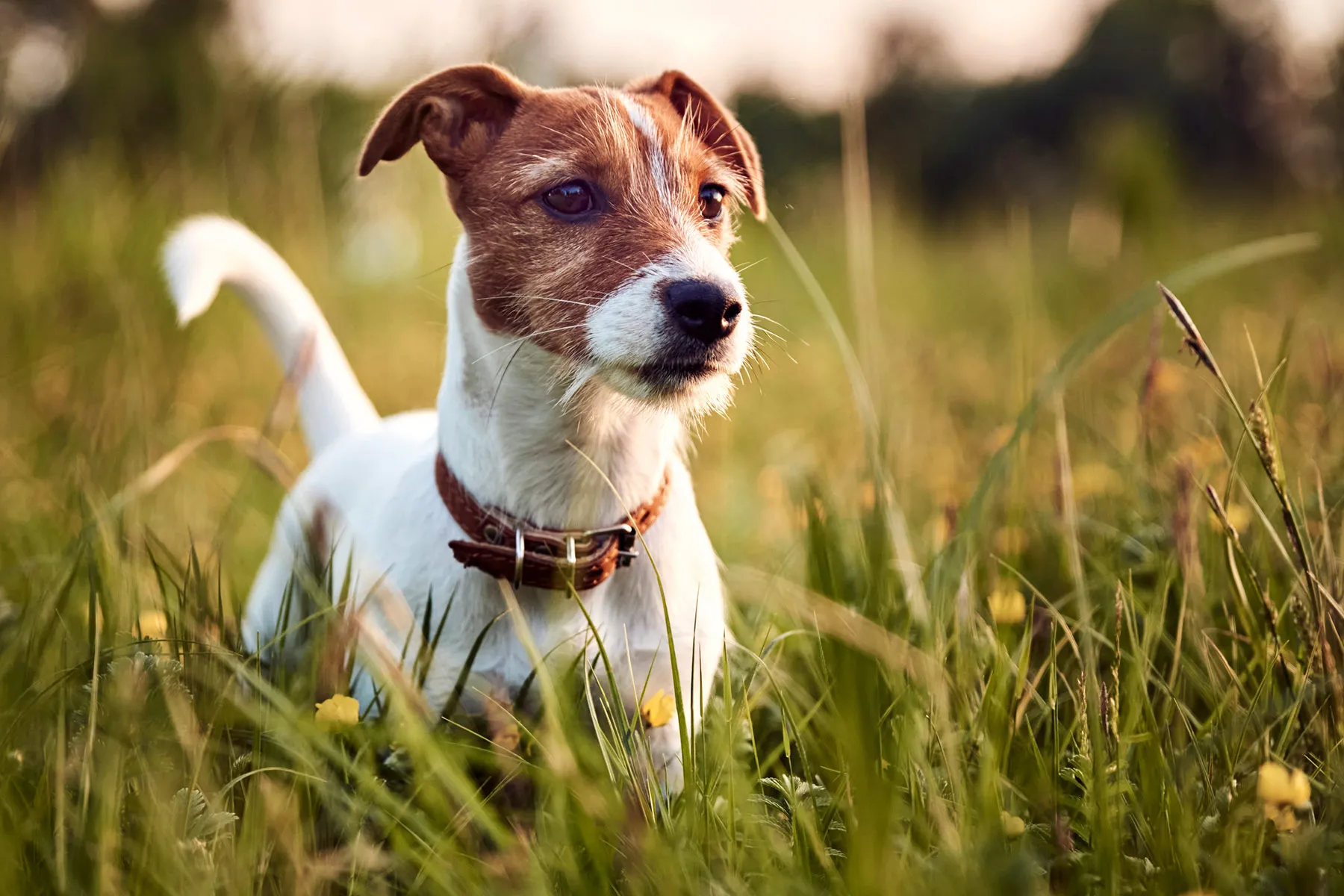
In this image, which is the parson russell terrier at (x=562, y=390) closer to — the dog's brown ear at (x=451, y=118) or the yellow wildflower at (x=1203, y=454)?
the dog's brown ear at (x=451, y=118)

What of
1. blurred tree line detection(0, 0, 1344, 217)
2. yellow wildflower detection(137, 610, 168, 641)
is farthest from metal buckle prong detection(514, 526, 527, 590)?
blurred tree line detection(0, 0, 1344, 217)

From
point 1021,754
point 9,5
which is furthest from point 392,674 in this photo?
→ point 9,5

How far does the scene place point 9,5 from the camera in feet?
36.3

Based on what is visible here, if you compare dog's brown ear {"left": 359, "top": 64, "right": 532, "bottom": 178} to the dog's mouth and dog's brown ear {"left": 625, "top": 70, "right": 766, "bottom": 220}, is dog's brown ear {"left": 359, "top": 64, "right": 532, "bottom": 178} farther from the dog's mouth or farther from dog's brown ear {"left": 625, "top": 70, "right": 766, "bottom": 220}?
the dog's mouth

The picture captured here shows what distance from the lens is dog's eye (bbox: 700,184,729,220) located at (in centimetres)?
242

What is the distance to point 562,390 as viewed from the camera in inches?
86.7

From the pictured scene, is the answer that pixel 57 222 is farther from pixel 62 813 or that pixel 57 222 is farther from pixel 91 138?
pixel 62 813

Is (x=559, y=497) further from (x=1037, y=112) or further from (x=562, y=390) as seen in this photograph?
(x=1037, y=112)

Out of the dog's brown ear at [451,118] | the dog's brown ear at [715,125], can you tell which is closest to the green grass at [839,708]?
the dog's brown ear at [715,125]

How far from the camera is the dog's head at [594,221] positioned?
1.99 m

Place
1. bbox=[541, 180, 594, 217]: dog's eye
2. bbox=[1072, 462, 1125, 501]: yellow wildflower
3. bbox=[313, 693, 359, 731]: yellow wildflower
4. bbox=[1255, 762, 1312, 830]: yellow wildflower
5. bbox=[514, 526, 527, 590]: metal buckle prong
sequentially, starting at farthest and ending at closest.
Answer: bbox=[1072, 462, 1125, 501]: yellow wildflower
bbox=[541, 180, 594, 217]: dog's eye
bbox=[514, 526, 527, 590]: metal buckle prong
bbox=[313, 693, 359, 731]: yellow wildflower
bbox=[1255, 762, 1312, 830]: yellow wildflower

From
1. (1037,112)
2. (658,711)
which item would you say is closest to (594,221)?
(658,711)

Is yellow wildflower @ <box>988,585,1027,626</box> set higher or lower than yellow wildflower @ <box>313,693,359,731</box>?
lower

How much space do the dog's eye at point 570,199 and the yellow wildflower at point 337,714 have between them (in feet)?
3.64
